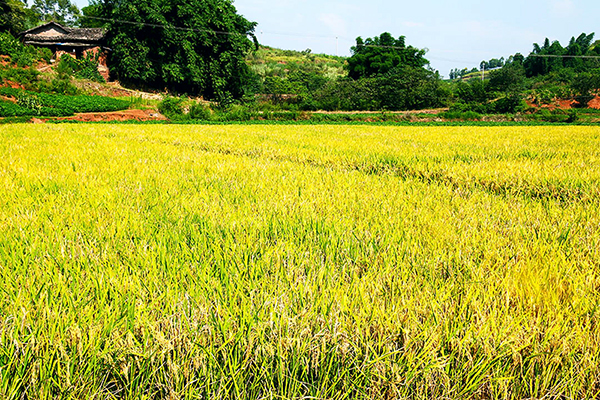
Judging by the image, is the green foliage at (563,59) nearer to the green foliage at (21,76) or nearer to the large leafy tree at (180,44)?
the large leafy tree at (180,44)

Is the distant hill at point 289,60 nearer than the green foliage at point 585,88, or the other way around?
the green foliage at point 585,88

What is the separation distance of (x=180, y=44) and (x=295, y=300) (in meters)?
43.4

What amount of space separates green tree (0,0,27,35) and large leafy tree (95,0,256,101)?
57.4ft

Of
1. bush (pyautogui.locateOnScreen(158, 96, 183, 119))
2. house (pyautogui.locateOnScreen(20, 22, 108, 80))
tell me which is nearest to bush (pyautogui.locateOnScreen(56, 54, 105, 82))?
house (pyautogui.locateOnScreen(20, 22, 108, 80))

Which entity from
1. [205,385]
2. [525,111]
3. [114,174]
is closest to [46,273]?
[205,385]

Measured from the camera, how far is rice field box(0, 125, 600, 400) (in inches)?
31.0

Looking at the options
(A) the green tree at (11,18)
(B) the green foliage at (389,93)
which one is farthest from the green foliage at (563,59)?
(A) the green tree at (11,18)

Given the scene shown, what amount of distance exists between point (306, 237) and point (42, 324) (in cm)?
112

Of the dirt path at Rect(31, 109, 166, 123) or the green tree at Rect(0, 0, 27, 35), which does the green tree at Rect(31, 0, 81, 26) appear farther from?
the dirt path at Rect(31, 109, 166, 123)

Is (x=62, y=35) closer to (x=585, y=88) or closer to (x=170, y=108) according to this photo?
(x=170, y=108)

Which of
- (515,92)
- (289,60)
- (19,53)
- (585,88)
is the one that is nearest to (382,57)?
(515,92)

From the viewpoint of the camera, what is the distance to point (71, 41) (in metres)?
40.8

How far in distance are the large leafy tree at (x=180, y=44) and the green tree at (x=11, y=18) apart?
17.5 meters

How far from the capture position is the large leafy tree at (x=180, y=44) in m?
35.6
